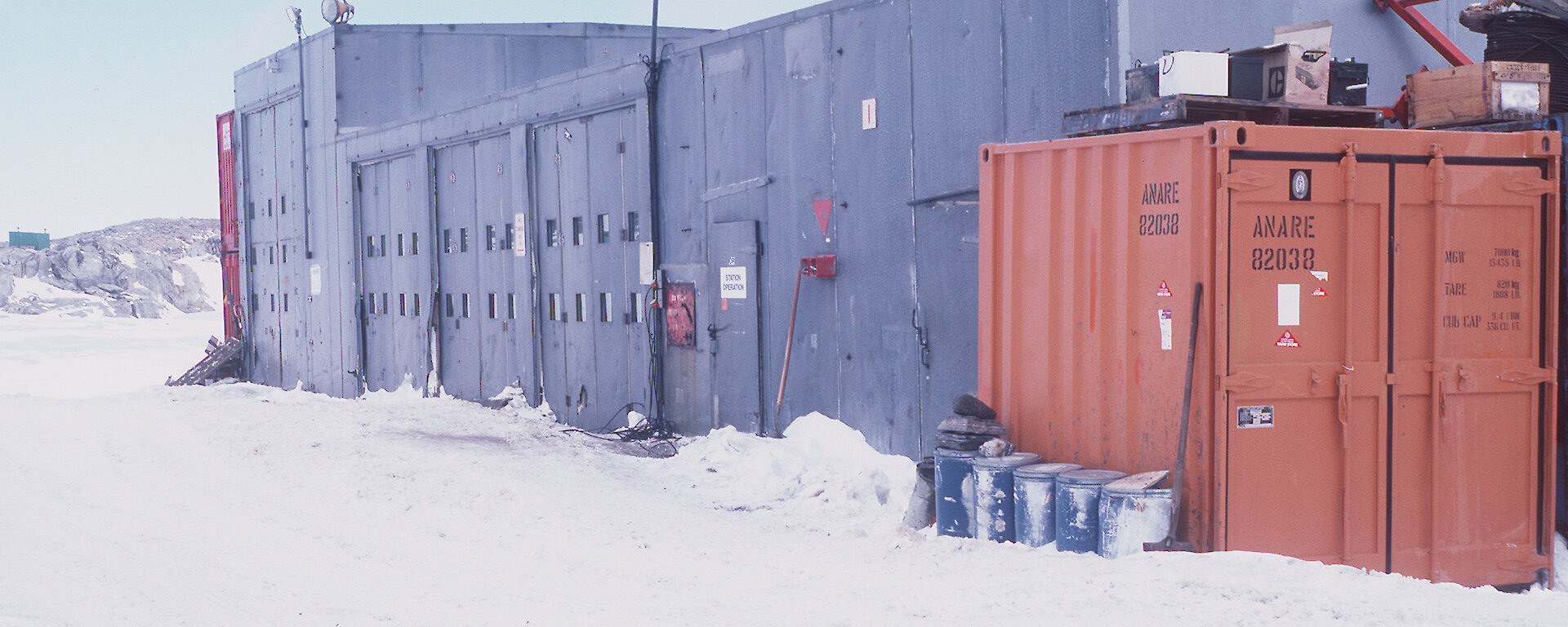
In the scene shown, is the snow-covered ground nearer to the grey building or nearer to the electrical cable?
the grey building

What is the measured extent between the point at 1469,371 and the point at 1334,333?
886 mm

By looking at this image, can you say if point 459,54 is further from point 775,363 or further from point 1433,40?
point 1433,40

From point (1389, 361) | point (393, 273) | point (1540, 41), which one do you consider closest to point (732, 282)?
point (1389, 361)

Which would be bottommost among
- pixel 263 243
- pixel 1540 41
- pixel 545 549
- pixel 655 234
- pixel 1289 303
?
pixel 545 549

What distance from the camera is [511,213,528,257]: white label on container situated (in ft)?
51.5

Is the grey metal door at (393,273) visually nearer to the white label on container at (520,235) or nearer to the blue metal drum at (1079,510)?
the white label on container at (520,235)

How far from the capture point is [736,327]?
40.2ft

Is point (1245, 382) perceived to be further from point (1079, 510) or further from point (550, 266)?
point (550, 266)

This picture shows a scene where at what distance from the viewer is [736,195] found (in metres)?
12.1

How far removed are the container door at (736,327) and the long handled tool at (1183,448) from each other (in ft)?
19.4

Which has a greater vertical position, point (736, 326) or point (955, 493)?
point (736, 326)

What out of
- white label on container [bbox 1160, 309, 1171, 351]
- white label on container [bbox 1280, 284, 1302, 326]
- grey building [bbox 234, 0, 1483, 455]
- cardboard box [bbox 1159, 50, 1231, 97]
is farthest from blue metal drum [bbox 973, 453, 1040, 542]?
cardboard box [bbox 1159, 50, 1231, 97]

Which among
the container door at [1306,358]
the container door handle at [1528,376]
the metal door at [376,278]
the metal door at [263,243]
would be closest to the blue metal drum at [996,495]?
the container door at [1306,358]

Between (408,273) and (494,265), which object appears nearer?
(494,265)
